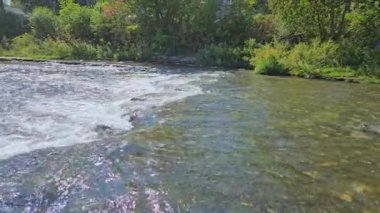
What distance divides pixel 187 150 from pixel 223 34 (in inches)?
714

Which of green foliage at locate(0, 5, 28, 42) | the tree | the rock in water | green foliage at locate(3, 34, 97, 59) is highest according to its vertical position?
the tree

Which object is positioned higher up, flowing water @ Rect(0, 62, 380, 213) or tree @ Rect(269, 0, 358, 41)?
tree @ Rect(269, 0, 358, 41)

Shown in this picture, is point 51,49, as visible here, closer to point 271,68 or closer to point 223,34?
point 223,34

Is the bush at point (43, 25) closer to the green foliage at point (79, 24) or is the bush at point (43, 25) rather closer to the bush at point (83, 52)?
the green foliage at point (79, 24)

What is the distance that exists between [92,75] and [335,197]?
13.5 meters

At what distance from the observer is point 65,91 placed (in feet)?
45.0

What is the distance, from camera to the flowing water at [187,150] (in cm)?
553

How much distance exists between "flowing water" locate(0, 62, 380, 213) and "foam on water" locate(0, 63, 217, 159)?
4 centimetres

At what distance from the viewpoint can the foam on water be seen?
323 inches

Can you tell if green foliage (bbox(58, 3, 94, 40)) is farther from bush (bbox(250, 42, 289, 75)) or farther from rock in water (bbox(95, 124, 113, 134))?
rock in water (bbox(95, 124, 113, 134))

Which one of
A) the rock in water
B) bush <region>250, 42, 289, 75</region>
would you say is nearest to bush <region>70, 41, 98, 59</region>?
bush <region>250, 42, 289, 75</region>

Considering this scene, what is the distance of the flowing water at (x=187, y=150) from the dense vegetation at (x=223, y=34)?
6041mm

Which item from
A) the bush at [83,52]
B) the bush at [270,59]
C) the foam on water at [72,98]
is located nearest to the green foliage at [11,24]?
the bush at [83,52]

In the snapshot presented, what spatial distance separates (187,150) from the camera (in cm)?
757
